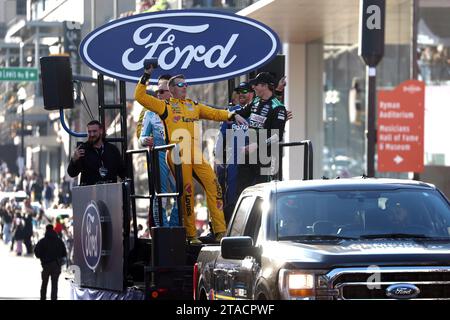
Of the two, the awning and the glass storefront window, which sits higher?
the awning

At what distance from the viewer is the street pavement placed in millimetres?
33156

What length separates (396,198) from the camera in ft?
35.8

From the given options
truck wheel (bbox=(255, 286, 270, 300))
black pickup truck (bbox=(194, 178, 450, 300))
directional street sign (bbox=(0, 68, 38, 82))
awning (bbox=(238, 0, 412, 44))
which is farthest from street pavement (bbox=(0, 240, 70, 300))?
truck wheel (bbox=(255, 286, 270, 300))

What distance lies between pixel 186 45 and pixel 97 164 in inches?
89.2

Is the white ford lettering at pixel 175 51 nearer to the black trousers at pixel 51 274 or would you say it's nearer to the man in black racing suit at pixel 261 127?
the man in black racing suit at pixel 261 127

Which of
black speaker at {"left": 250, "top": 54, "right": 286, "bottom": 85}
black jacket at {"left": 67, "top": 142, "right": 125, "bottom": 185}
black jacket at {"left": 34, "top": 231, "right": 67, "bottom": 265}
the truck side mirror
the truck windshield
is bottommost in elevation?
black jacket at {"left": 34, "top": 231, "right": 67, "bottom": 265}

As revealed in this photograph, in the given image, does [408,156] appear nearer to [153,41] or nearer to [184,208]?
[153,41]

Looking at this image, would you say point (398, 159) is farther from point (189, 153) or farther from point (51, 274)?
point (189, 153)

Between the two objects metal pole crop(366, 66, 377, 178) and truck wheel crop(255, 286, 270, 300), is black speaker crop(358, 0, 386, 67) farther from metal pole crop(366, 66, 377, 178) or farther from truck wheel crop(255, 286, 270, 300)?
truck wheel crop(255, 286, 270, 300)

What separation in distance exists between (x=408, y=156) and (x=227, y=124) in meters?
17.7

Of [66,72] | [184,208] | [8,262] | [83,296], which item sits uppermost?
[66,72]

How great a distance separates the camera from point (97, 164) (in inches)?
601

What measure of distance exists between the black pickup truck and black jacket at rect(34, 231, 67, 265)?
62.5 feet
